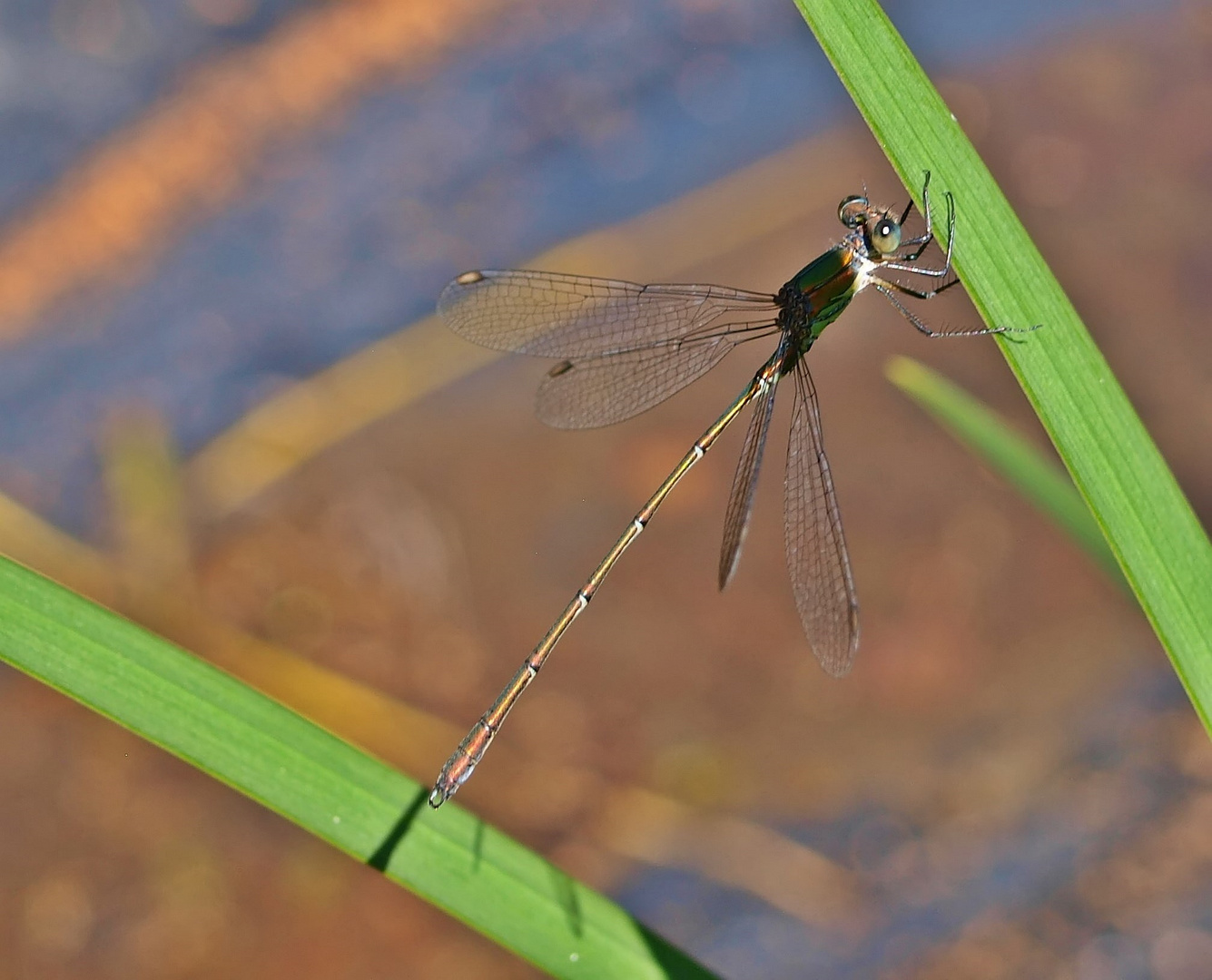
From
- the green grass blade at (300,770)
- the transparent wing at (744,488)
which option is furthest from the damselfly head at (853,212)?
the green grass blade at (300,770)

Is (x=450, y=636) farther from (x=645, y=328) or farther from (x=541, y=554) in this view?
(x=645, y=328)

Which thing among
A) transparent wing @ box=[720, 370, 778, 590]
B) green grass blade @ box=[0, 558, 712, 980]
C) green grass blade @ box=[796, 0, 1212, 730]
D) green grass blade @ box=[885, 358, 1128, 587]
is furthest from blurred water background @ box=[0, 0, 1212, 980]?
green grass blade @ box=[0, 558, 712, 980]

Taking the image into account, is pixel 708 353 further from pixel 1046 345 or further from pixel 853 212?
pixel 1046 345

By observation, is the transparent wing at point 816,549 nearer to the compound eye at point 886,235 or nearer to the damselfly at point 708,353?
the damselfly at point 708,353

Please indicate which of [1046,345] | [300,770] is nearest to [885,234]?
[1046,345]

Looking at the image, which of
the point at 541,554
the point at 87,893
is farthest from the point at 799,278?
the point at 87,893

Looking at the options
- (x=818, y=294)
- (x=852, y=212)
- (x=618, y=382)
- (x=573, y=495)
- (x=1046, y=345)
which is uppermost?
(x=1046, y=345)
